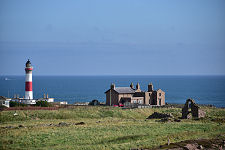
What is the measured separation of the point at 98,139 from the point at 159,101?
47646 millimetres

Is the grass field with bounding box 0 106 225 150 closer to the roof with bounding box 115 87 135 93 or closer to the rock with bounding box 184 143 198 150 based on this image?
the rock with bounding box 184 143 198 150

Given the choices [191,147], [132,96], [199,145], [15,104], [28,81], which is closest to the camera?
[191,147]

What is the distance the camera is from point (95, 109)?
70.6 meters

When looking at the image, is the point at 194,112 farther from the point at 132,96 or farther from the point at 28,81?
the point at 28,81

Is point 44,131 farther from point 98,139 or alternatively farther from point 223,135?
point 223,135

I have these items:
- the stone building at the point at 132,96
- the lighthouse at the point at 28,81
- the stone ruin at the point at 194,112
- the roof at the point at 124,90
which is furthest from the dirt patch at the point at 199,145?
the roof at the point at 124,90

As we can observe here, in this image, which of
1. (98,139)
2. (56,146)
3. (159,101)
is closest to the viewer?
(56,146)

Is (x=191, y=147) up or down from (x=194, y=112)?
down

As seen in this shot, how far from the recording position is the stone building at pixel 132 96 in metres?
82.4

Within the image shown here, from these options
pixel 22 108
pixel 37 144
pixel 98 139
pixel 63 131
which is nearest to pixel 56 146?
pixel 37 144

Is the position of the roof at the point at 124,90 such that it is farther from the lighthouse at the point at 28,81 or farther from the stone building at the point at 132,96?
the lighthouse at the point at 28,81

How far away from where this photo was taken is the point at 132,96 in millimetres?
84375

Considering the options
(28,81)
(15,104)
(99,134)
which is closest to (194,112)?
(99,134)

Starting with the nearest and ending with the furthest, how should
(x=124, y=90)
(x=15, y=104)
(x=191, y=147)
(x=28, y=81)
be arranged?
(x=191, y=147) < (x=15, y=104) < (x=28, y=81) < (x=124, y=90)
